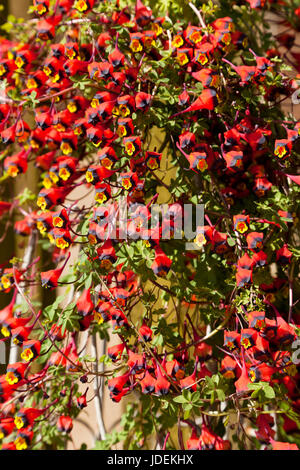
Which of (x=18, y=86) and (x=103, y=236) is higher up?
(x=18, y=86)

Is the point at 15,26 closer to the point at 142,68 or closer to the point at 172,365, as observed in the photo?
the point at 142,68

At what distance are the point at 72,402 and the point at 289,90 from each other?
3.44 feet

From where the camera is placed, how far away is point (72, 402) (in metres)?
1.36

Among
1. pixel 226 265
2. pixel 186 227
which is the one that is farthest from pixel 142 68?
pixel 226 265

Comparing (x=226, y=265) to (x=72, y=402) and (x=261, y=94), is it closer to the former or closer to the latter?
(x=261, y=94)

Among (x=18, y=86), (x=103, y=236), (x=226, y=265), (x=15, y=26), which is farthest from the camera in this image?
(x=15, y=26)

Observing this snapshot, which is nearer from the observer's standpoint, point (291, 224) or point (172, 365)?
point (172, 365)

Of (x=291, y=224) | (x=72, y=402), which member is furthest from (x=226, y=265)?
(x=72, y=402)

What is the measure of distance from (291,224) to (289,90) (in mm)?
341

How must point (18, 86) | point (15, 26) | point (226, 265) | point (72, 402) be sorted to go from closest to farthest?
point (226, 265)
point (72, 402)
point (18, 86)
point (15, 26)

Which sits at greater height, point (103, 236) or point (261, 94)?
point (261, 94)
